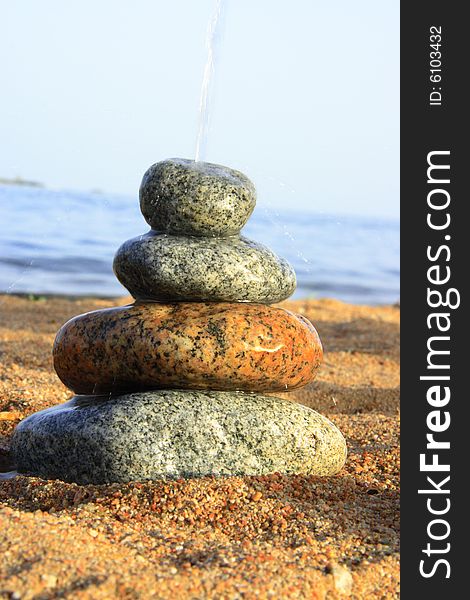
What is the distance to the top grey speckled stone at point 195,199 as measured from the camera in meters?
5.29

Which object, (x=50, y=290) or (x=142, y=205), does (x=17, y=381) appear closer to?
(x=142, y=205)

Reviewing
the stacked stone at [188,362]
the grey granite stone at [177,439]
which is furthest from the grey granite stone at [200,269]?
the grey granite stone at [177,439]

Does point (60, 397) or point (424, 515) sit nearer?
point (424, 515)

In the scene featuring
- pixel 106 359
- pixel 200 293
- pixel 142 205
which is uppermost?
pixel 142 205

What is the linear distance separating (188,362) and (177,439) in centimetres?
45

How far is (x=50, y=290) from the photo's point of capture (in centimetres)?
1873

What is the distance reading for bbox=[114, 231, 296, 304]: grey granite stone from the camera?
16.9 ft

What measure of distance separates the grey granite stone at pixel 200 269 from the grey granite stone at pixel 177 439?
2.07ft

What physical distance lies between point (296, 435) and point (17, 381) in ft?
11.6

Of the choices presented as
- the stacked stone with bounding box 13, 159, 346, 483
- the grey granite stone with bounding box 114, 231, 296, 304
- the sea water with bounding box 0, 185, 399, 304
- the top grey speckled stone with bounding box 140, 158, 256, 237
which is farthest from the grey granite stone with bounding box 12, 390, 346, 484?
the sea water with bounding box 0, 185, 399, 304

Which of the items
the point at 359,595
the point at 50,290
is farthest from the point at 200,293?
the point at 50,290

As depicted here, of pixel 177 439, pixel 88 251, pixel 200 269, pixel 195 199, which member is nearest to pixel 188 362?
pixel 177 439

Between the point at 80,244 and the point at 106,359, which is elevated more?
the point at 80,244

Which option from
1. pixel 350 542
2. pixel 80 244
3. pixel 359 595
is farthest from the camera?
pixel 80 244
